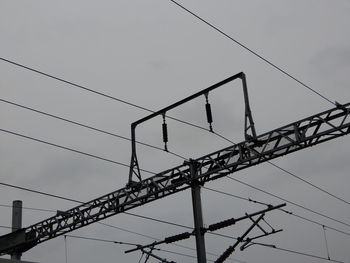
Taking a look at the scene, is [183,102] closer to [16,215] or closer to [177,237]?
[177,237]

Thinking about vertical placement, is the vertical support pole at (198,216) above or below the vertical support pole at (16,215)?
below

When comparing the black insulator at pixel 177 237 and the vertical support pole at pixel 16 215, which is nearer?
the black insulator at pixel 177 237

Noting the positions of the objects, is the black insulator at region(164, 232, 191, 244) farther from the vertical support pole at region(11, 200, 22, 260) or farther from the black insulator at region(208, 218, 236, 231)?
the vertical support pole at region(11, 200, 22, 260)

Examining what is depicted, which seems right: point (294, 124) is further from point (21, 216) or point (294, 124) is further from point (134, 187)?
point (21, 216)

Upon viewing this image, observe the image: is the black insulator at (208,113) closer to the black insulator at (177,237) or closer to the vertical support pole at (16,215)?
the black insulator at (177,237)

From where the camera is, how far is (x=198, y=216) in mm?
17094

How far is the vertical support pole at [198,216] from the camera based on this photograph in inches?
659

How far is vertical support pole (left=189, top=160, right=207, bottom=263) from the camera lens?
16734 millimetres

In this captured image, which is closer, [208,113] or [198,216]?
[208,113]

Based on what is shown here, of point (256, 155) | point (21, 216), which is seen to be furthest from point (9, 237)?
point (256, 155)

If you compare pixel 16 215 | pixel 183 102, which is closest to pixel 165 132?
pixel 183 102

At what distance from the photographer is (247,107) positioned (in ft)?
50.9

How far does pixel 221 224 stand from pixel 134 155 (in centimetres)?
340

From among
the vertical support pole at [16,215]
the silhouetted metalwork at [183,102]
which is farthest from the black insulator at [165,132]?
the vertical support pole at [16,215]
